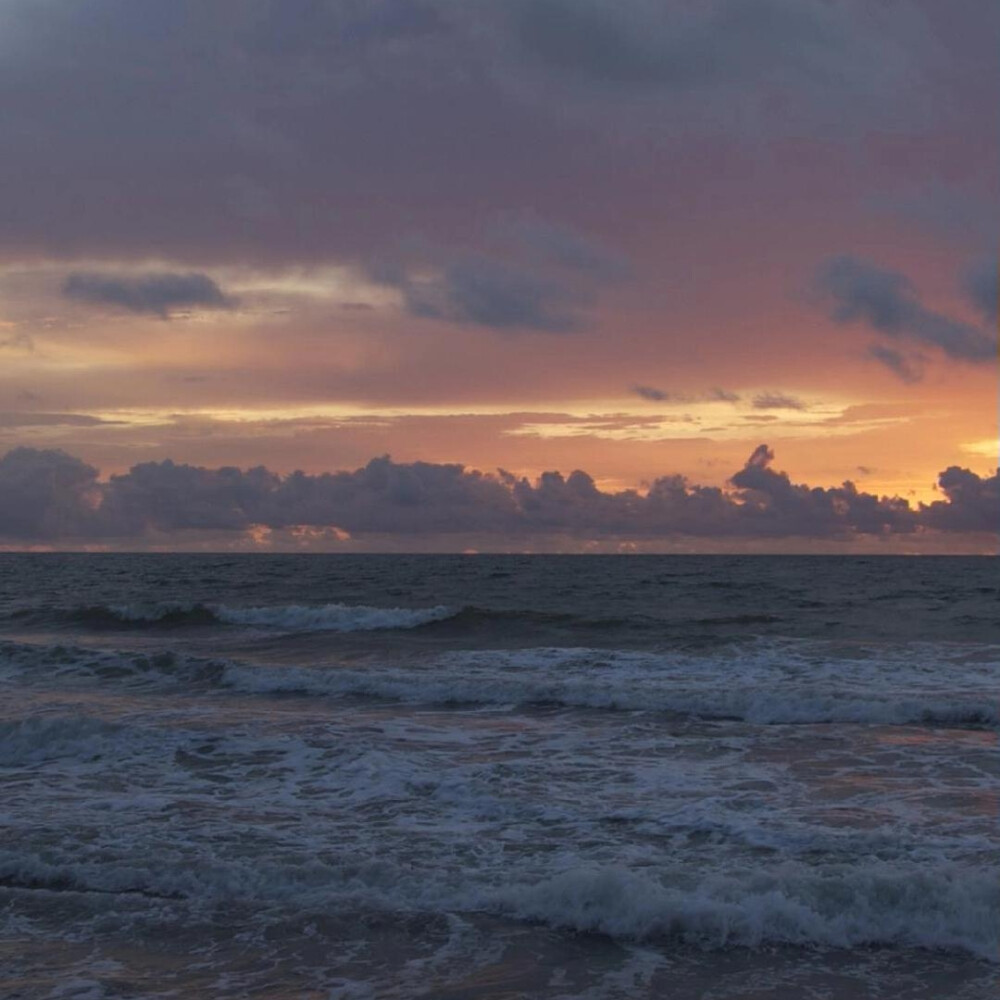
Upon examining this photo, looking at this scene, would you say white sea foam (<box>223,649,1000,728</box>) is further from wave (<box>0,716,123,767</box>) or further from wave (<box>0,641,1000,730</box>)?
wave (<box>0,716,123,767</box>)

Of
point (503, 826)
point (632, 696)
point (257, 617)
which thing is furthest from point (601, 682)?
point (257, 617)

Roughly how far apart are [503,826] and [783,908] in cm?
391

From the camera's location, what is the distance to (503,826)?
12055 mm

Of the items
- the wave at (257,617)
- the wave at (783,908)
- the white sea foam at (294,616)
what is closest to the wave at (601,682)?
the wave at (783,908)

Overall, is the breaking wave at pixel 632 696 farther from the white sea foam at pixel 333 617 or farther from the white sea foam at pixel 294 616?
the white sea foam at pixel 294 616

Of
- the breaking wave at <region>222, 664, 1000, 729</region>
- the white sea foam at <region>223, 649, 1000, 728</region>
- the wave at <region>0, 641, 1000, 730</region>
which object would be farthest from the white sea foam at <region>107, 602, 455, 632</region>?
the breaking wave at <region>222, 664, 1000, 729</region>

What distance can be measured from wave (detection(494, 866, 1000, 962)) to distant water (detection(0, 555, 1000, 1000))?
3 centimetres

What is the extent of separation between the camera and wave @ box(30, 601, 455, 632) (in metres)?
40.6

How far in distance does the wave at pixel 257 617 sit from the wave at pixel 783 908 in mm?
30037

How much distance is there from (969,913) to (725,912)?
2134 mm

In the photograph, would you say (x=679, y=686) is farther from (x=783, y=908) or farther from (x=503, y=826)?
(x=783, y=908)

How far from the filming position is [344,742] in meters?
16.7

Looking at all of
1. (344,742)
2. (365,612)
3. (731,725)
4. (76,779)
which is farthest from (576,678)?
(365,612)

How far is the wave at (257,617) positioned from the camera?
40562mm
